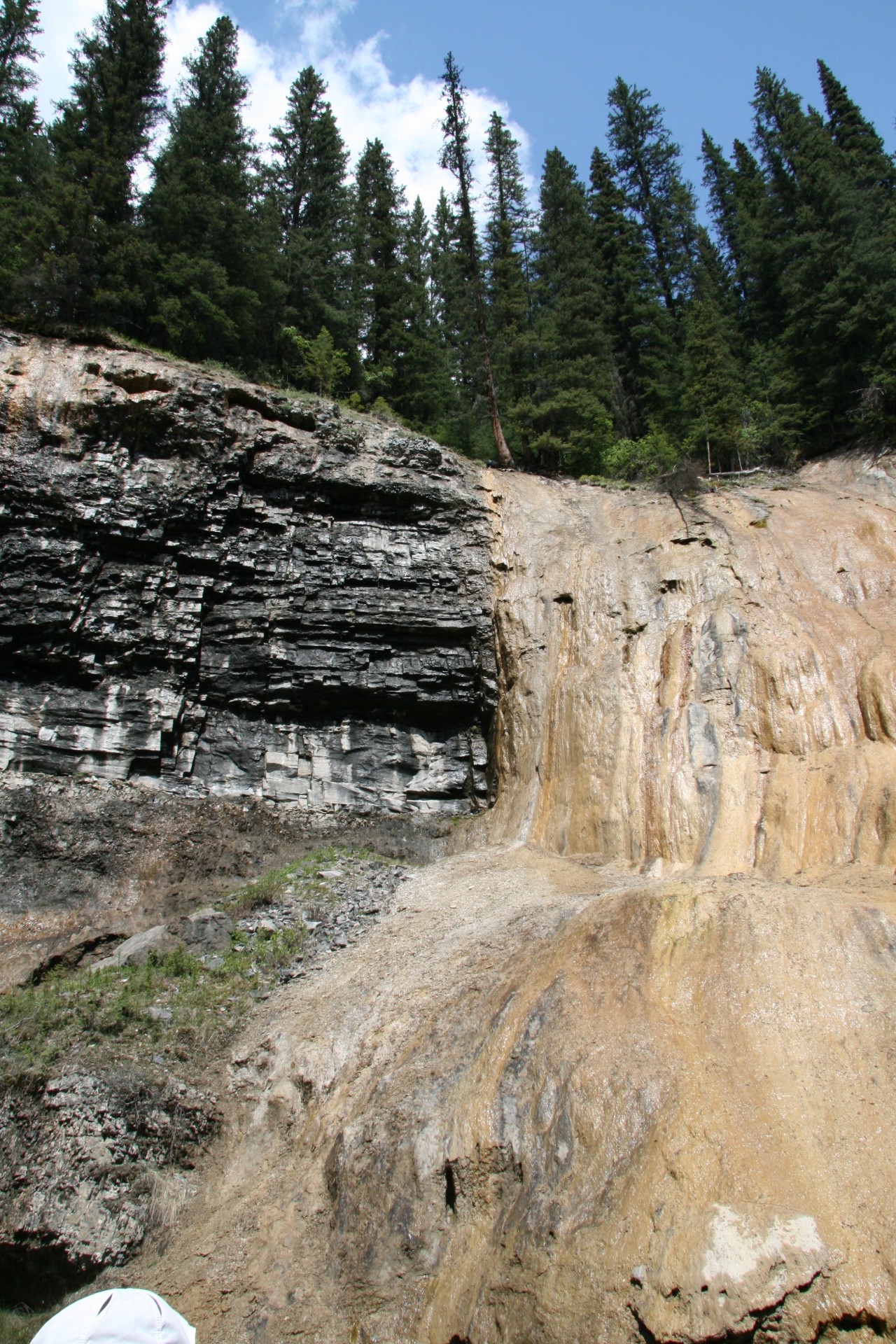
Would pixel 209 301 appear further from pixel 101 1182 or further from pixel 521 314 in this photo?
pixel 101 1182

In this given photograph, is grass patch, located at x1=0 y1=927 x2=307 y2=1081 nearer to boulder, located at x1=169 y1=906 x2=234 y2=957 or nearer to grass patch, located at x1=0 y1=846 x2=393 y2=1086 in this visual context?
grass patch, located at x1=0 y1=846 x2=393 y2=1086

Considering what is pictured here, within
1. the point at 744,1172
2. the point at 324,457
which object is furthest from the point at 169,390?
the point at 744,1172

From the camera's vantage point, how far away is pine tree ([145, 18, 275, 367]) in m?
19.8

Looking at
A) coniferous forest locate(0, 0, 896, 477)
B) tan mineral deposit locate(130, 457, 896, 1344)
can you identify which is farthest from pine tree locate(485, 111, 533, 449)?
tan mineral deposit locate(130, 457, 896, 1344)

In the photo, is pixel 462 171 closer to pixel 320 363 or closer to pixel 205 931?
pixel 320 363

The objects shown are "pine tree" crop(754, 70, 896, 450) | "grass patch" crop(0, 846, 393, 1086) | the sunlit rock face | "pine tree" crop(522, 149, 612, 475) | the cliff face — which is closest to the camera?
"grass patch" crop(0, 846, 393, 1086)

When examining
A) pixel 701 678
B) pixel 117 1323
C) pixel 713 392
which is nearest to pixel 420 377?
pixel 713 392

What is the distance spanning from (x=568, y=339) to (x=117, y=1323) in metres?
28.7

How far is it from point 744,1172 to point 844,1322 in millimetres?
881

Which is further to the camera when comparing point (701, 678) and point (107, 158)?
point (107, 158)

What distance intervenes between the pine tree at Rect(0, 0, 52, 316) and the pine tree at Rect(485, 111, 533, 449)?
14.2 m

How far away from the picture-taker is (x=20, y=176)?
26469 mm

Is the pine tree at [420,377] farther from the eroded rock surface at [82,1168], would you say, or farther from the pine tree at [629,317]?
the eroded rock surface at [82,1168]

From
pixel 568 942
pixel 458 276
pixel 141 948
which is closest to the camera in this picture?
pixel 568 942
